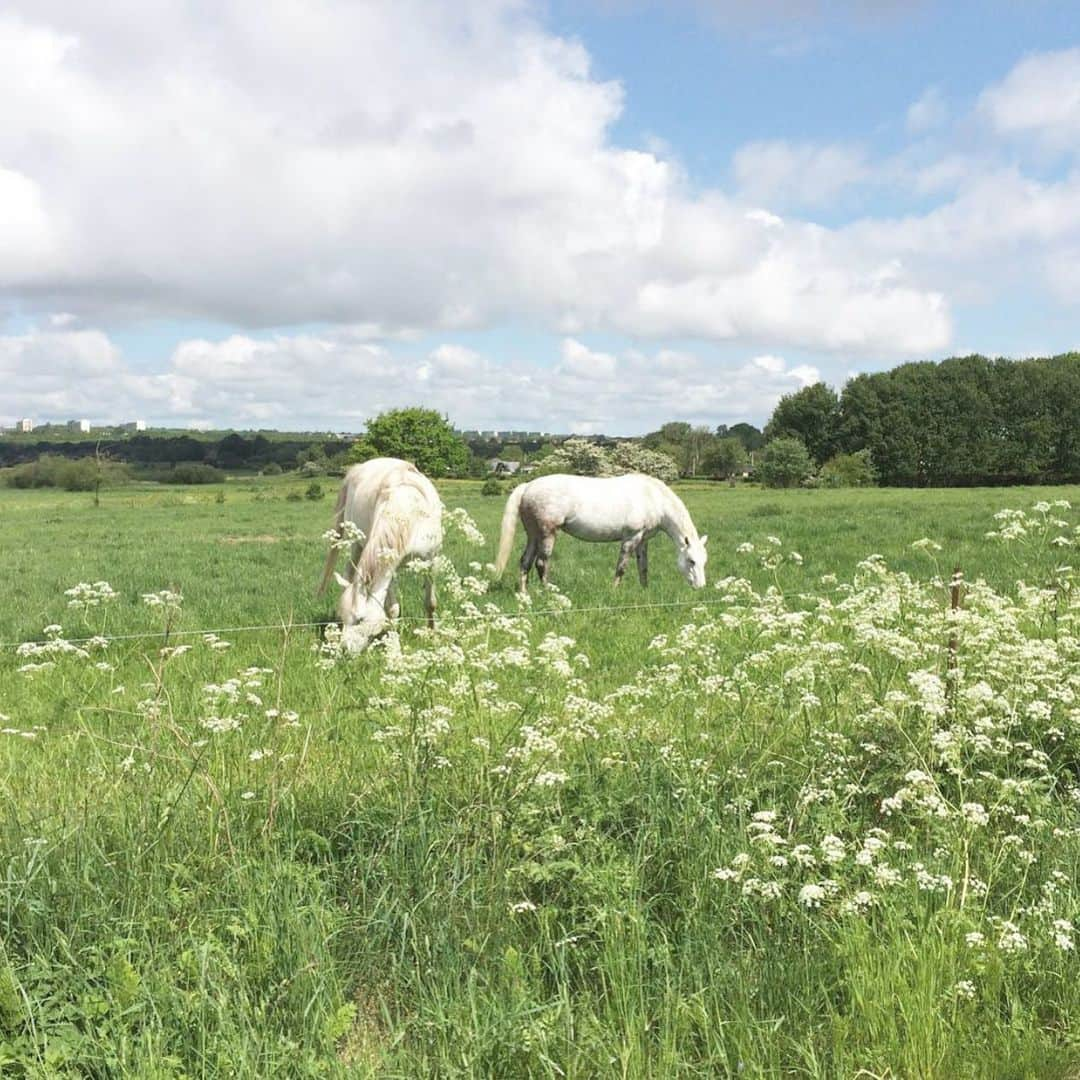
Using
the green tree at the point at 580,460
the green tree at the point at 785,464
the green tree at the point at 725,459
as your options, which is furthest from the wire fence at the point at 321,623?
the green tree at the point at 725,459

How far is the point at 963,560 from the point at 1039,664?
12.3 m

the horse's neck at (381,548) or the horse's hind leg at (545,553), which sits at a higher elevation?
the horse's neck at (381,548)

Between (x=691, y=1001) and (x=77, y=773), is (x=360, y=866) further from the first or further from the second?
(x=77, y=773)

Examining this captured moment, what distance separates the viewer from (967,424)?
73.7 metres

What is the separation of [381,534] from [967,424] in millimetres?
75547

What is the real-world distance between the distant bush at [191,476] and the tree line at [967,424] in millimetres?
53905

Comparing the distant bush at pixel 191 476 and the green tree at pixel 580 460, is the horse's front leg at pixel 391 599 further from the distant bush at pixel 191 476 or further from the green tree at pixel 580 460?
the distant bush at pixel 191 476

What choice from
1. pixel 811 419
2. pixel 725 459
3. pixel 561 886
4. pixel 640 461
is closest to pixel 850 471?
pixel 811 419

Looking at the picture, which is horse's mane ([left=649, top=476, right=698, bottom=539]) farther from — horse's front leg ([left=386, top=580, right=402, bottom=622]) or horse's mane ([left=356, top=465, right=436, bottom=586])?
horse's front leg ([left=386, top=580, right=402, bottom=622])

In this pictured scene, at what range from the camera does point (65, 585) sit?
15.6m

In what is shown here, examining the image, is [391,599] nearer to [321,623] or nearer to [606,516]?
[321,623]

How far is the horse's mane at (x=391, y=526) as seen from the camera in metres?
8.26

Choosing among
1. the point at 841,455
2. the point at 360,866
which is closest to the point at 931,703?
the point at 360,866

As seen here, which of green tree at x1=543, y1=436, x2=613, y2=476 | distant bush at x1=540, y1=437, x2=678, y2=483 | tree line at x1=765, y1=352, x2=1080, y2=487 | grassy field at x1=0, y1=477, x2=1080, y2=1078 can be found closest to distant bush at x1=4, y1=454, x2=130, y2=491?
green tree at x1=543, y1=436, x2=613, y2=476
